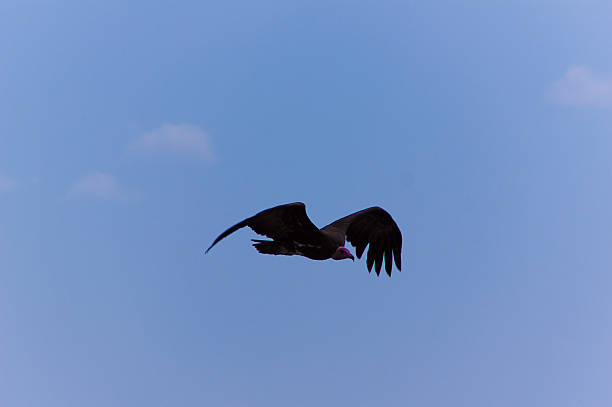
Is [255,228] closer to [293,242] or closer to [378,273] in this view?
[293,242]

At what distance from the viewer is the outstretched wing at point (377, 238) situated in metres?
13.8

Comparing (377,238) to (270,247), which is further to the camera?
(377,238)

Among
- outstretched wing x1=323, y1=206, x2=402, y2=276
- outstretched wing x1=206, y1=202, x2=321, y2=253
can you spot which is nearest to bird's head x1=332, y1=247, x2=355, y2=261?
outstretched wing x1=206, y1=202, x2=321, y2=253

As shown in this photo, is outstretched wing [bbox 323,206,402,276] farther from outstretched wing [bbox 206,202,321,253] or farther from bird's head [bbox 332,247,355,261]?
outstretched wing [bbox 206,202,321,253]

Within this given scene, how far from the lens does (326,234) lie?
11.8 m

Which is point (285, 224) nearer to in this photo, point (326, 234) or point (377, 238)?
point (326, 234)

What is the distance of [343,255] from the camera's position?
1216 centimetres

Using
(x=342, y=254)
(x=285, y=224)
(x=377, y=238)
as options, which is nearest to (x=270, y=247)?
(x=285, y=224)

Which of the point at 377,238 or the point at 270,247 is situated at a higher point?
the point at 377,238

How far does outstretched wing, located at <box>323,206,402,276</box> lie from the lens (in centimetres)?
1384

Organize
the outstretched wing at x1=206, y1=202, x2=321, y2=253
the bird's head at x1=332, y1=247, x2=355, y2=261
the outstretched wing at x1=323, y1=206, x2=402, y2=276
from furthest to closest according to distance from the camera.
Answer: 1. the outstretched wing at x1=323, y1=206, x2=402, y2=276
2. the bird's head at x1=332, y1=247, x2=355, y2=261
3. the outstretched wing at x1=206, y1=202, x2=321, y2=253

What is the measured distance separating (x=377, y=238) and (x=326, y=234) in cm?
254

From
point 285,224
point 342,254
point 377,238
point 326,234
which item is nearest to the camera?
point 285,224

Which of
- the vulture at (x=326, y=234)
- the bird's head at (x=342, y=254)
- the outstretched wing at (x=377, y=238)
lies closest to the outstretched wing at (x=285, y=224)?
the vulture at (x=326, y=234)
